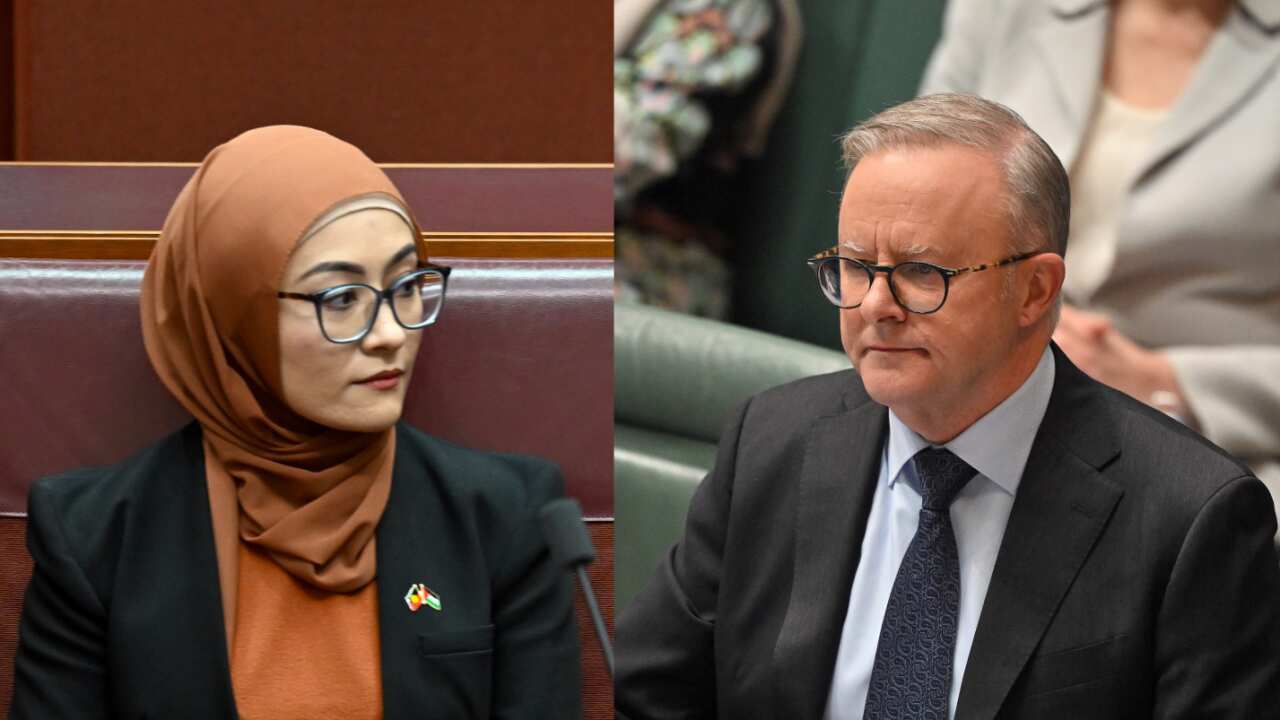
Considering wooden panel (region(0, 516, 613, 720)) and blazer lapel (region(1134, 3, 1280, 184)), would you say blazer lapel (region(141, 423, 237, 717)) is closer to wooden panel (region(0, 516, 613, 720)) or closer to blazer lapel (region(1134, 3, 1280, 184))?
wooden panel (region(0, 516, 613, 720))

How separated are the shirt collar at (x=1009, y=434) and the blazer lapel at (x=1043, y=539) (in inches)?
0.4

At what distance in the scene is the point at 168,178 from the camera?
68.2 inches

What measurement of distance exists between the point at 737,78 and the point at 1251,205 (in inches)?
19.7

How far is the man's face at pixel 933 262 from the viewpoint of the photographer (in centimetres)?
119

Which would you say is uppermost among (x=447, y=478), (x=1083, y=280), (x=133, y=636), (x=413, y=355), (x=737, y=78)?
(x=737, y=78)

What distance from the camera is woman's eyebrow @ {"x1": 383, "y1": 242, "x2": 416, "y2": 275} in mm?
1598

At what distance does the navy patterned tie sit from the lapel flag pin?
22.2 inches

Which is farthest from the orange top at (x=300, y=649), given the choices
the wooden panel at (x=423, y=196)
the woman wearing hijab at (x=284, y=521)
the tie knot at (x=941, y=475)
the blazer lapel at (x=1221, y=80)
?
the blazer lapel at (x=1221, y=80)

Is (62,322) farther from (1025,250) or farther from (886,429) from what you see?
(1025,250)

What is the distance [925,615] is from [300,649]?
2.42 ft

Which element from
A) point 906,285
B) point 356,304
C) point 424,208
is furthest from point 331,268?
point 906,285

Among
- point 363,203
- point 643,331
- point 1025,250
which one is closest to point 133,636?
point 363,203

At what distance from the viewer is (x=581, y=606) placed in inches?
67.3

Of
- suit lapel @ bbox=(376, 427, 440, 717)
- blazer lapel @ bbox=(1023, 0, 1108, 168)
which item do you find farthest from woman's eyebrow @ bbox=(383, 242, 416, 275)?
blazer lapel @ bbox=(1023, 0, 1108, 168)
